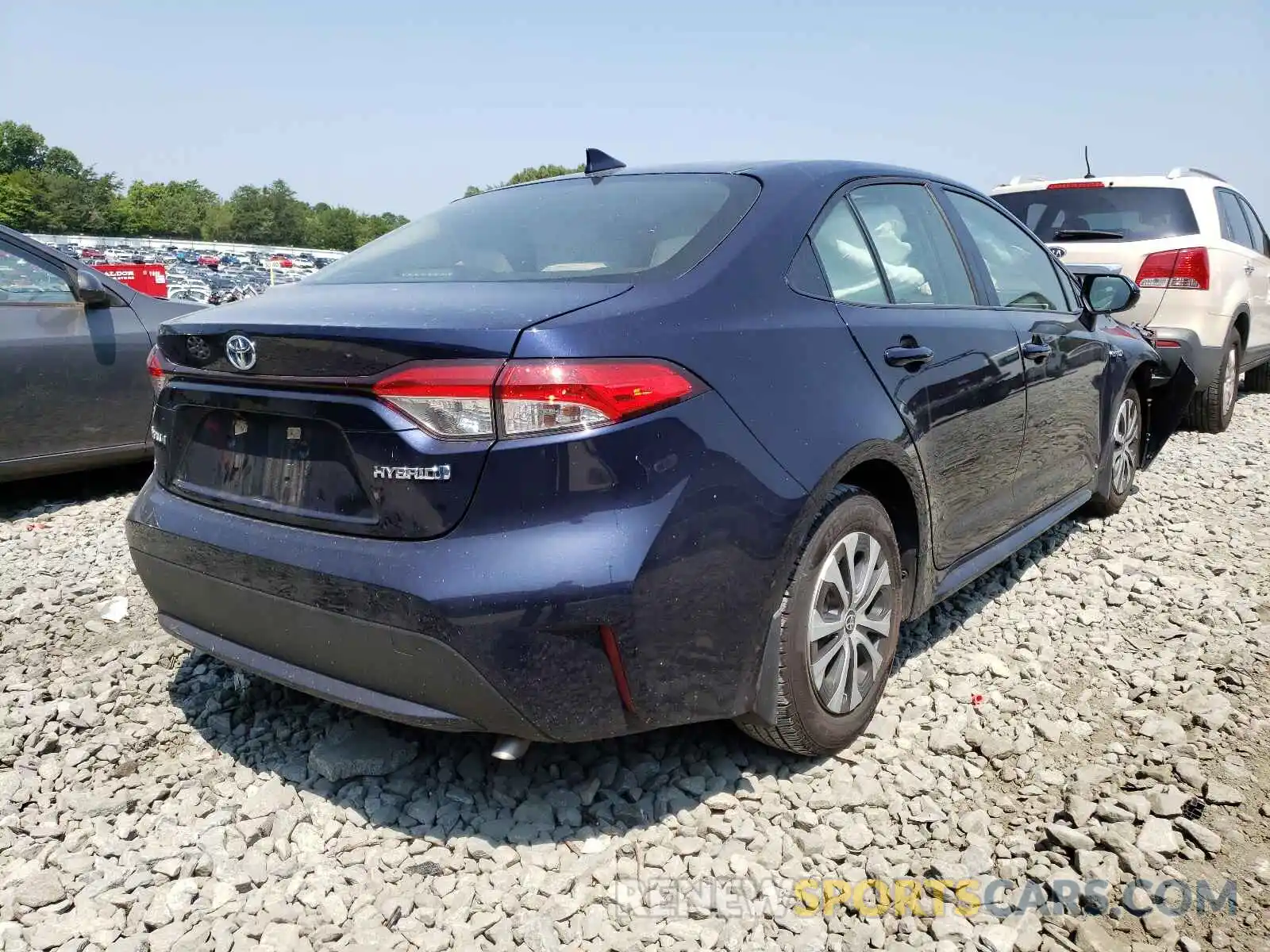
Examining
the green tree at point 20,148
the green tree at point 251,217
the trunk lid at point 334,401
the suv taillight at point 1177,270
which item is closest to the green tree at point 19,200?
the green tree at point 251,217

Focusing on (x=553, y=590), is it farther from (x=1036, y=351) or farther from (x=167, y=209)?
(x=167, y=209)

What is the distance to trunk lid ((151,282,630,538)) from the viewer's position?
6.48 ft

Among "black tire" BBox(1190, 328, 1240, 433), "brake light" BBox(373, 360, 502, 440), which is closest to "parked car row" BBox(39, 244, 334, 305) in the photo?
"black tire" BBox(1190, 328, 1240, 433)

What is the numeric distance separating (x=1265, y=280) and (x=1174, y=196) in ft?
6.50

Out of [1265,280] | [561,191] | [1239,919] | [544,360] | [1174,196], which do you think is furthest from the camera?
[1265,280]

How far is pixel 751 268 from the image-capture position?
2.40m

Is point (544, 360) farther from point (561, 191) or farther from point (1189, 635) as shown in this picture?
point (1189, 635)

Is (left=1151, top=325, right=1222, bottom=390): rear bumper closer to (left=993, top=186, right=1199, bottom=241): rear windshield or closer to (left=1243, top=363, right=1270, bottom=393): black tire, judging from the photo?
(left=993, top=186, right=1199, bottom=241): rear windshield

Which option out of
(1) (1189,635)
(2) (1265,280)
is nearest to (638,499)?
(1) (1189,635)

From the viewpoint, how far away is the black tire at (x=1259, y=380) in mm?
9594

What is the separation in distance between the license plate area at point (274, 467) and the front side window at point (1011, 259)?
249 centimetres

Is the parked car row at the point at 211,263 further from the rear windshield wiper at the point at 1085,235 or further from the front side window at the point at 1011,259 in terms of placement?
the front side window at the point at 1011,259

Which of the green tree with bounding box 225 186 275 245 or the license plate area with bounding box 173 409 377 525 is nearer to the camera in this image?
the license plate area with bounding box 173 409 377 525

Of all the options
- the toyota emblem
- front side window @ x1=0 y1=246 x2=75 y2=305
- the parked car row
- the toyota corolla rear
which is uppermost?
the parked car row
